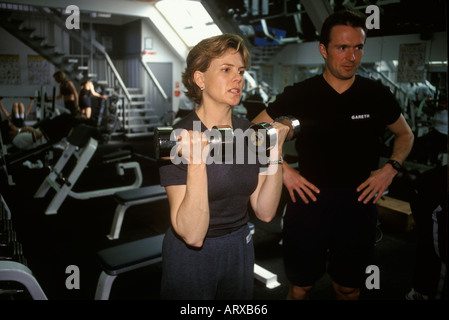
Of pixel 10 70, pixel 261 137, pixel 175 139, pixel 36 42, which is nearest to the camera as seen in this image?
pixel 175 139

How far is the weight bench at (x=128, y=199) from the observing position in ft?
11.1

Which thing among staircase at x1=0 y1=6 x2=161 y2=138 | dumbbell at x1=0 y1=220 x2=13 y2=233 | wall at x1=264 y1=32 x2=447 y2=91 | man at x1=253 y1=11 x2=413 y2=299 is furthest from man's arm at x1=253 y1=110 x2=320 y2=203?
staircase at x1=0 y1=6 x2=161 y2=138

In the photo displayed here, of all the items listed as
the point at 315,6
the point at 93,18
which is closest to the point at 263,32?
the point at 315,6

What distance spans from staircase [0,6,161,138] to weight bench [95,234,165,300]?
765 cm

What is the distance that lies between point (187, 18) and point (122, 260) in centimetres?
955

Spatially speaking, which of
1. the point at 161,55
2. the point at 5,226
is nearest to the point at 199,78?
the point at 5,226

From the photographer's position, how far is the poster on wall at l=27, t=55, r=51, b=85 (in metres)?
10.1

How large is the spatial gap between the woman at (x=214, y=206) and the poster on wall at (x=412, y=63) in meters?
2.75

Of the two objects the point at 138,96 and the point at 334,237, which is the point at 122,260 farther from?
the point at 138,96

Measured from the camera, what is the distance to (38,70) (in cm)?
1020

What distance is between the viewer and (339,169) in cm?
165
